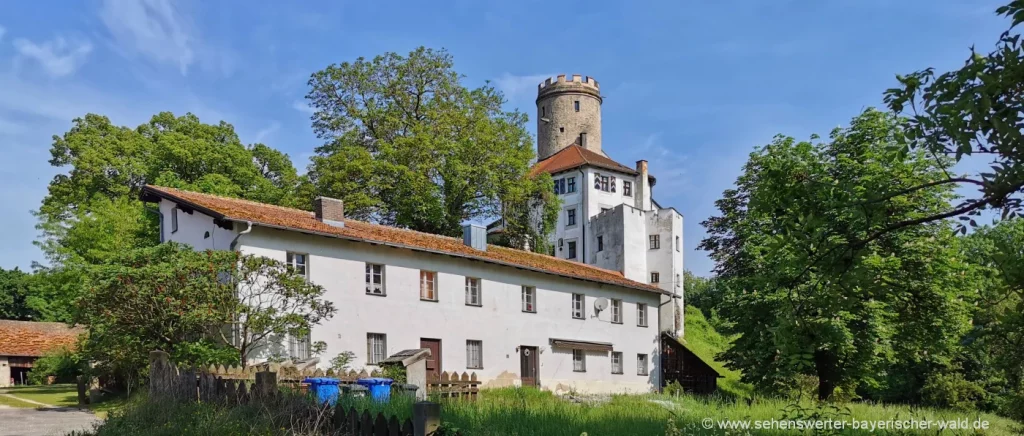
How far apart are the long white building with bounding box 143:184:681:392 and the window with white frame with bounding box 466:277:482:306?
48mm

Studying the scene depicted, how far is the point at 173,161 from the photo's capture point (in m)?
40.9

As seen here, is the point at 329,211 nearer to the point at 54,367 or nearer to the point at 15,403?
the point at 15,403

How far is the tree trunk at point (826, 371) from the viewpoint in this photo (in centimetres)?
2548

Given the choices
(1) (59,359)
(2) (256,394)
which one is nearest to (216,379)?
(2) (256,394)

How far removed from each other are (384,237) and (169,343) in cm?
846

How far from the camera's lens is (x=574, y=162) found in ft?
195

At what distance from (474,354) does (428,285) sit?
134 inches

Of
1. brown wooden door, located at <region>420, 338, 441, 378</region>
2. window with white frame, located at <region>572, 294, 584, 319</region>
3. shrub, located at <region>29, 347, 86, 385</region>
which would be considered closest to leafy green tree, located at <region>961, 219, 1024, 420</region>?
brown wooden door, located at <region>420, 338, 441, 378</region>

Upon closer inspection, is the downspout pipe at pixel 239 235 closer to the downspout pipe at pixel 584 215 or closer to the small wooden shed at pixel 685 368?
the small wooden shed at pixel 685 368

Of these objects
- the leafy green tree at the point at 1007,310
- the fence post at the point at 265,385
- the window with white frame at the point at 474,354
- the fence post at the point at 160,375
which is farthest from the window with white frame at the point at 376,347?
the leafy green tree at the point at 1007,310

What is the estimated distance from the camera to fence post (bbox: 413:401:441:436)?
21.7ft

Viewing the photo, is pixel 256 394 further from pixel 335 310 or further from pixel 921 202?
pixel 921 202

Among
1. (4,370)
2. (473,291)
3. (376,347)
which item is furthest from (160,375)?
(4,370)

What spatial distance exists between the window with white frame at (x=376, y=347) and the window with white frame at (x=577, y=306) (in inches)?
407
